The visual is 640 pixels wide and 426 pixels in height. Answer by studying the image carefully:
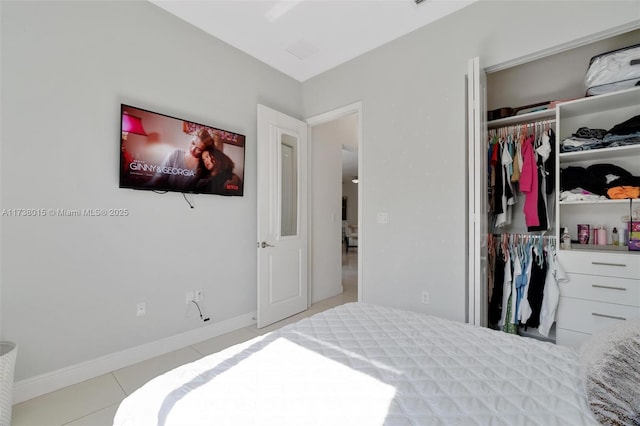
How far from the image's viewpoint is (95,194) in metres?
2.02

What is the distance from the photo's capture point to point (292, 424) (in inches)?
29.4

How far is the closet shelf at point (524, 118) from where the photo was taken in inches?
90.3

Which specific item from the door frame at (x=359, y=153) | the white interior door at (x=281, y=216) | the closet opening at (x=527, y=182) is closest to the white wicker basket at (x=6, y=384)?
the white interior door at (x=281, y=216)

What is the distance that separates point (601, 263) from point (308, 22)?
2.97m

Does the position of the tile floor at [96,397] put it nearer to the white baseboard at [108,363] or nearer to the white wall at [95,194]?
the white baseboard at [108,363]

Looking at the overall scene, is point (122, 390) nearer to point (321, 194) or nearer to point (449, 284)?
point (449, 284)

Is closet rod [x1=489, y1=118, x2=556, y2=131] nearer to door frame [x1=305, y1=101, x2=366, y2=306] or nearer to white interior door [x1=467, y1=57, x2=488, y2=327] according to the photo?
white interior door [x1=467, y1=57, x2=488, y2=327]

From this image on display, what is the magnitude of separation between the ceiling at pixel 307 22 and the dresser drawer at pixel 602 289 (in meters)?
2.35

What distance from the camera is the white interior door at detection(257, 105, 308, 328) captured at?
2.96 meters

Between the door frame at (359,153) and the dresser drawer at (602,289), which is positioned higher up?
the door frame at (359,153)

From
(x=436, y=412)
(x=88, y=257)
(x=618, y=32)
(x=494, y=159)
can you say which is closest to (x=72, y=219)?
(x=88, y=257)

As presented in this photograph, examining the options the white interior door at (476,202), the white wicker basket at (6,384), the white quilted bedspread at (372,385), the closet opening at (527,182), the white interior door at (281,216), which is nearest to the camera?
the white quilted bedspread at (372,385)

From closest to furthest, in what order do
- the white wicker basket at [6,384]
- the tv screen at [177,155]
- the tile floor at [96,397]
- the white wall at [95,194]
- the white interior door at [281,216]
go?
the white wicker basket at [6,384] → the tile floor at [96,397] → the white wall at [95,194] → the tv screen at [177,155] → the white interior door at [281,216]

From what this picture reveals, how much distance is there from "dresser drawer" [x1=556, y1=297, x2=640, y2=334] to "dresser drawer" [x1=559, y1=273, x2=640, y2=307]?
3cm
